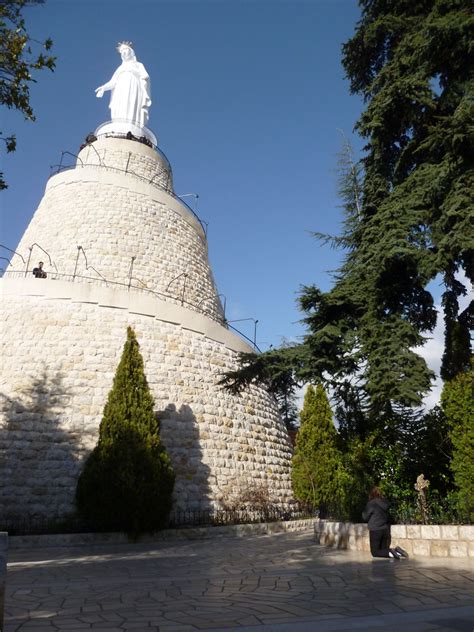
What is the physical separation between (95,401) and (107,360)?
1.32 m

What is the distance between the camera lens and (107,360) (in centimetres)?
1373

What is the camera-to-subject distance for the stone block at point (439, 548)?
732cm

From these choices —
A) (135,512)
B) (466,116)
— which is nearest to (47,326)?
(135,512)

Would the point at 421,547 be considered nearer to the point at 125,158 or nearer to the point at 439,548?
the point at 439,548

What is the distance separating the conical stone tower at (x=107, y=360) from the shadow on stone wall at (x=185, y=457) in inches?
1.2

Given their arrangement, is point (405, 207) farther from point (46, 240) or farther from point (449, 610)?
point (46, 240)

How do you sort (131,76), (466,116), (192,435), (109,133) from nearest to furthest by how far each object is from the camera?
1. (466,116)
2. (192,435)
3. (109,133)
4. (131,76)

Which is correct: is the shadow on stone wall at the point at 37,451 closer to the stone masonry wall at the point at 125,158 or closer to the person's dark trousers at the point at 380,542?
the person's dark trousers at the point at 380,542

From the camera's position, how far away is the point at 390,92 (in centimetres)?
984

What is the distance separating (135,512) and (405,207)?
8978 mm

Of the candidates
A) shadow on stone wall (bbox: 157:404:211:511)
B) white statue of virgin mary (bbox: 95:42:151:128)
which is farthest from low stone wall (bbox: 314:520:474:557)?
white statue of virgin mary (bbox: 95:42:151:128)

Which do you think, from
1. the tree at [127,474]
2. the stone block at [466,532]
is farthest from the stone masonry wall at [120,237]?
the stone block at [466,532]

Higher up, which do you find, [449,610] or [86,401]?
[86,401]

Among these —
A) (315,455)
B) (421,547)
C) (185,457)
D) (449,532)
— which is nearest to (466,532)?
(449,532)
